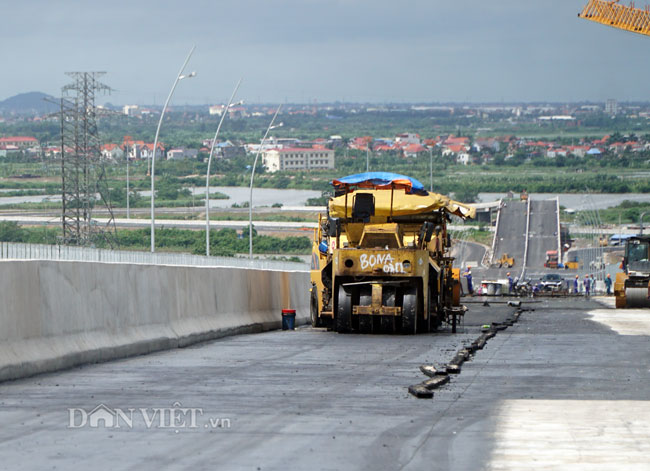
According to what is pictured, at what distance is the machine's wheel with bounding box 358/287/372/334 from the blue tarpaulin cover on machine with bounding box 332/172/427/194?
3.13 meters

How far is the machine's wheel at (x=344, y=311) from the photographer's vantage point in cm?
2545

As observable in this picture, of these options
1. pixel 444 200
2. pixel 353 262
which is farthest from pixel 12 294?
pixel 444 200

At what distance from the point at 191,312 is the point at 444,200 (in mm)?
7982

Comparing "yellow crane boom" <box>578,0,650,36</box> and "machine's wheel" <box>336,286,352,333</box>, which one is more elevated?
"yellow crane boom" <box>578,0,650,36</box>

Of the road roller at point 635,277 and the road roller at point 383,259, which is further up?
the road roller at point 383,259

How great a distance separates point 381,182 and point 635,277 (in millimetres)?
21520

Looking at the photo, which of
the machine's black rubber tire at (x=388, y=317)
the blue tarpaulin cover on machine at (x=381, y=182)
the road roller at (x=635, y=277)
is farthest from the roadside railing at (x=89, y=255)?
the road roller at (x=635, y=277)

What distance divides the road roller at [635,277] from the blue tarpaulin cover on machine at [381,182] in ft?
67.7

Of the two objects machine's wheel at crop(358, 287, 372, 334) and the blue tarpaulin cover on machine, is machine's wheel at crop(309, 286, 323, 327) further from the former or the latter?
the blue tarpaulin cover on machine

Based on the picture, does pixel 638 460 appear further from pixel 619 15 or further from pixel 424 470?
pixel 619 15

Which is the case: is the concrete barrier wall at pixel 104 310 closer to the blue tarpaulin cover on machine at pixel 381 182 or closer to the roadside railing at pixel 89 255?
the roadside railing at pixel 89 255

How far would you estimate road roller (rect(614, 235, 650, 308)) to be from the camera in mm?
46281

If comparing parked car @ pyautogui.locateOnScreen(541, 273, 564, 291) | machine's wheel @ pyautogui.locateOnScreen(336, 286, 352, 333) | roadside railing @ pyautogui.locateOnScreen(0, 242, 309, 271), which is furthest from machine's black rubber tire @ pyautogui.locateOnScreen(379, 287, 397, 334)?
parked car @ pyautogui.locateOnScreen(541, 273, 564, 291)

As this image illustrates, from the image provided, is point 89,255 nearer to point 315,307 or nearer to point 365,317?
point 365,317
